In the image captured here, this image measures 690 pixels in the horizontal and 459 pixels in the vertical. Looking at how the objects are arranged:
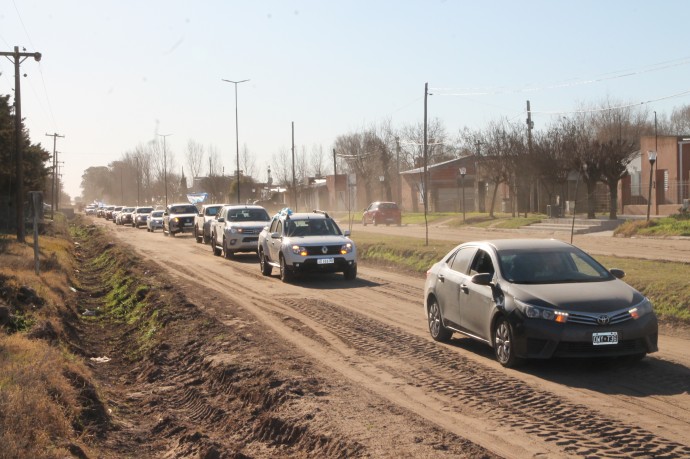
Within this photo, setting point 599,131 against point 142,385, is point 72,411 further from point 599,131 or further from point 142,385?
point 599,131

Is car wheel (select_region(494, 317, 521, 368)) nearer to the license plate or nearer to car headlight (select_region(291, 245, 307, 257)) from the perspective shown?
the license plate

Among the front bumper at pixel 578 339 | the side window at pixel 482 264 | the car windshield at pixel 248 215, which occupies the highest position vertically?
the car windshield at pixel 248 215

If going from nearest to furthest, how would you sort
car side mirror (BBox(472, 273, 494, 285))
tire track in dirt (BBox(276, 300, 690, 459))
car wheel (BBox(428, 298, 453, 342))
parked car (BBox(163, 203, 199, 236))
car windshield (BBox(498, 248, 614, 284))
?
1. tire track in dirt (BBox(276, 300, 690, 459))
2. car windshield (BBox(498, 248, 614, 284))
3. car side mirror (BBox(472, 273, 494, 285))
4. car wheel (BBox(428, 298, 453, 342))
5. parked car (BBox(163, 203, 199, 236))

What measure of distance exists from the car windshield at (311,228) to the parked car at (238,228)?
7089 millimetres

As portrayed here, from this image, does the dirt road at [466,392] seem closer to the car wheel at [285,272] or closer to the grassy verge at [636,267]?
the grassy verge at [636,267]

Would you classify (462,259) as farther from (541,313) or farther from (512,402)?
(512,402)

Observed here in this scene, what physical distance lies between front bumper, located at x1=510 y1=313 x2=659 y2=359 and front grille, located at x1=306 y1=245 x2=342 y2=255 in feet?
37.9

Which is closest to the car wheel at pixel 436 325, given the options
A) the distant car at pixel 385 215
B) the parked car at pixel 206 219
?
the parked car at pixel 206 219

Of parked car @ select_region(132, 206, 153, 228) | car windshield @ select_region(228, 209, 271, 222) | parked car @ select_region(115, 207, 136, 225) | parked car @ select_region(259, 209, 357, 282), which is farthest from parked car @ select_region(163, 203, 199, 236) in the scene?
parked car @ select_region(259, 209, 357, 282)

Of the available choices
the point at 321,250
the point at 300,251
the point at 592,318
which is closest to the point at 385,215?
the point at 321,250

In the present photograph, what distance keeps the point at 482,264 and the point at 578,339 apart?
7.02 feet

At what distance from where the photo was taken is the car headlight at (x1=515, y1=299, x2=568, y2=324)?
9312mm

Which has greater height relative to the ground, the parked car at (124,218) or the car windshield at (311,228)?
the car windshield at (311,228)

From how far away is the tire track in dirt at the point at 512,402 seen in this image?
6578 millimetres
